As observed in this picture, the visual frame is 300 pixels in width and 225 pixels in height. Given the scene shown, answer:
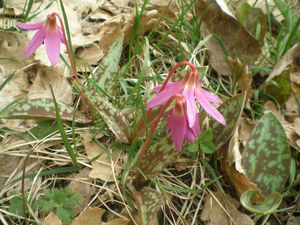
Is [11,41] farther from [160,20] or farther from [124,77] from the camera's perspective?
[160,20]

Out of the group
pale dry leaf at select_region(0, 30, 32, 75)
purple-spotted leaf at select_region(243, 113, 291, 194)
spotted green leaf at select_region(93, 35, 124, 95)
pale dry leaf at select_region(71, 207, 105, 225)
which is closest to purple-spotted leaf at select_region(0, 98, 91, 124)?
spotted green leaf at select_region(93, 35, 124, 95)

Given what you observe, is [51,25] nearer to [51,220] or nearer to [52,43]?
[52,43]

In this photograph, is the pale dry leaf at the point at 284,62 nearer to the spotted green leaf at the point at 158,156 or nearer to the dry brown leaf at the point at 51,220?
the spotted green leaf at the point at 158,156

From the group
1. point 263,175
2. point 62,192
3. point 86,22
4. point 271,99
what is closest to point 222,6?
point 271,99

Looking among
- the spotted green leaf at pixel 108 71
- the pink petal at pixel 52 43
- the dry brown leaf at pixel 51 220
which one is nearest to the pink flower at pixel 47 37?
the pink petal at pixel 52 43

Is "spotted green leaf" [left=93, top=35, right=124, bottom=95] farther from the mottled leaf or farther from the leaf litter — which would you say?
the mottled leaf

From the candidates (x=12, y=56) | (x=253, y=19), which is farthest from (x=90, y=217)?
(x=253, y=19)
